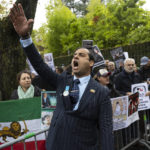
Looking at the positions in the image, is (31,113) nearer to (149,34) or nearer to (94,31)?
(149,34)

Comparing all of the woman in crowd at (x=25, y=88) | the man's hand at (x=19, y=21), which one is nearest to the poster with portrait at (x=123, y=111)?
the woman in crowd at (x=25, y=88)

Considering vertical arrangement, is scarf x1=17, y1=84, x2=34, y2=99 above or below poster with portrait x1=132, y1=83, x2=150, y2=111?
above

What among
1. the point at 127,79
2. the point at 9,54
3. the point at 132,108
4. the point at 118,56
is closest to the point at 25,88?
the point at 9,54

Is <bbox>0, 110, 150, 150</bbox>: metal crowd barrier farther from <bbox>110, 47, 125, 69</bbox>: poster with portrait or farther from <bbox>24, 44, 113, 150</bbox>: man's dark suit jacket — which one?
<bbox>110, 47, 125, 69</bbox>: poster with portrait

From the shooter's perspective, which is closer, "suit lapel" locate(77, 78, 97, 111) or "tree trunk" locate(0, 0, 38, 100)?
"suit lapel" locate(77, 78, 97, 111)

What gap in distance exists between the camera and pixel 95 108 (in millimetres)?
2221

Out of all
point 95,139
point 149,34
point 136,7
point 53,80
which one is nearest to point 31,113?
point 53,80

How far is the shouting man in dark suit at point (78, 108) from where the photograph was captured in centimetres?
217

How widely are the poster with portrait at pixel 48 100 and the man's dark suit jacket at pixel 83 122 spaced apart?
1092mm

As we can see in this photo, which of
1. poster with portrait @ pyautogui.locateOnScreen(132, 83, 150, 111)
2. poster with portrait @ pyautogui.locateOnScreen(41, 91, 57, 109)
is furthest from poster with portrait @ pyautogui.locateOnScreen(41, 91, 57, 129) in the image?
poster with portrait @ pyautogui.locateOnScreen(132, 83, 150, 111)

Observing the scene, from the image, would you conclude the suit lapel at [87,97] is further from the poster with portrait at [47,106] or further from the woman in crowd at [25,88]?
the woman in crowd at [25,88]

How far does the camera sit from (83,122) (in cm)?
219

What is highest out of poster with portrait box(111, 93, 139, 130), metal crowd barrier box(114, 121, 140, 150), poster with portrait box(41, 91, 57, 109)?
poster with portrait box(41, 91, 57, 109)

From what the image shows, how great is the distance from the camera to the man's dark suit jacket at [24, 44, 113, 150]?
85.1 inches
